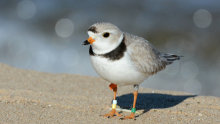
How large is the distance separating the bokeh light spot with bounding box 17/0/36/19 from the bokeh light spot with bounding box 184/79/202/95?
8627 mm

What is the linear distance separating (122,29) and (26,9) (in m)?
5.76

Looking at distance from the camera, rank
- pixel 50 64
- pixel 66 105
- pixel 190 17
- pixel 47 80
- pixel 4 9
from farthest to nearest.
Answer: pixel 4 9 → pixel 190 17 → pixel 50 64 → pixel 47 80 → pixel 66 105

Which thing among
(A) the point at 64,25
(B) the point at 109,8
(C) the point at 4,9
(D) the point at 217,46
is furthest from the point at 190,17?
(C) the point at 4,9

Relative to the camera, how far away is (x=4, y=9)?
512 inches

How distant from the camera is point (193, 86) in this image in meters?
8.09

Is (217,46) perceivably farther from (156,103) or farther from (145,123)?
(145,123)

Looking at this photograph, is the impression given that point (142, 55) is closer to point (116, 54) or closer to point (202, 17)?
point (116, 54)

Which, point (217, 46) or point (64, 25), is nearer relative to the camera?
point (217, 46)

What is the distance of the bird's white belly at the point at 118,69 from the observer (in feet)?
9.96

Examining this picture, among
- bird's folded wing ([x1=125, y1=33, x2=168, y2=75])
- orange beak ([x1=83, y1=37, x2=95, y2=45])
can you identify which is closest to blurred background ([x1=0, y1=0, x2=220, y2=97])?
bird's folded wing ([x1=125, y1=33, x2=168, y2=75])

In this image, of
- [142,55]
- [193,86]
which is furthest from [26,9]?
[142,55]

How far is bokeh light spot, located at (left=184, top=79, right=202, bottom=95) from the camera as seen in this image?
7903mm

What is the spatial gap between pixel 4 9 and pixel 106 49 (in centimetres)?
1186

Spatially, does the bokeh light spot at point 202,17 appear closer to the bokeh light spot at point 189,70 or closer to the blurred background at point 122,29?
the blurred background at point 122,29
